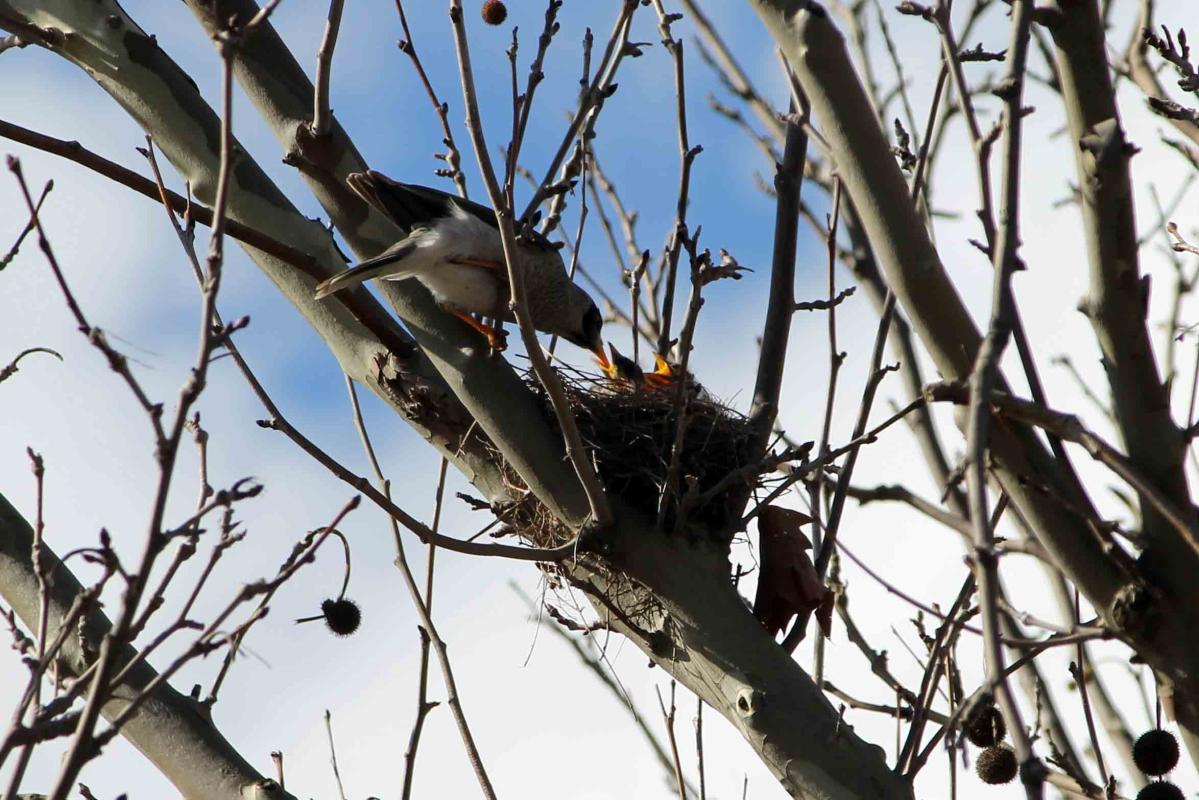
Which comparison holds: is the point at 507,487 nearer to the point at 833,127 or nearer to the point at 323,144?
the point at 323,144

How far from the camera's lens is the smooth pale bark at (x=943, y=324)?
258 cm

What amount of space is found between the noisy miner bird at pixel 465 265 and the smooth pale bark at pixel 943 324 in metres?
0.73

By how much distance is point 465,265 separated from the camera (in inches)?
184

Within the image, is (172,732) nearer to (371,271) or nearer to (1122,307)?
(371,271)

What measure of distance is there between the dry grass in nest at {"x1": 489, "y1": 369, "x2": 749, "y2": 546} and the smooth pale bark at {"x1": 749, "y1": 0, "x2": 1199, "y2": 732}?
2.89ft

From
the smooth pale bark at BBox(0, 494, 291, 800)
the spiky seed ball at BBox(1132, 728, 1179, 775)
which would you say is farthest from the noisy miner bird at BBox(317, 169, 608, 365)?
the spiky seed ball at BBox(1132, 728, 1179, 775)

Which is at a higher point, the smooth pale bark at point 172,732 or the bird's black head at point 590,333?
the bird's black head at point 590,333

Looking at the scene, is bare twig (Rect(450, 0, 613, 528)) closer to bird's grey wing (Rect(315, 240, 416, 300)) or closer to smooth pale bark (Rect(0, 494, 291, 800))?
bird's grey wing (Rect(315, 240, 416, 300))

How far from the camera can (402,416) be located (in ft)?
11.8

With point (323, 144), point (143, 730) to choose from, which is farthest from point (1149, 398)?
point (143, 730)

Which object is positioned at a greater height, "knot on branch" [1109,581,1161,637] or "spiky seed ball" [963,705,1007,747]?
"spiky seed ball" [963,705,1007,747]

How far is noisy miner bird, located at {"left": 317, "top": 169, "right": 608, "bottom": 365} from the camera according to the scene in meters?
3.62

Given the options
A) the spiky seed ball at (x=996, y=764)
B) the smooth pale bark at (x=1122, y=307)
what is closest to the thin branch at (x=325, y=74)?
the smooth pale bark at (x=1122, y=307)

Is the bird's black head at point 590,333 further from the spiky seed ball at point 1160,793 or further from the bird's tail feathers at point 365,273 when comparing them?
the spiky seed ball at point 1160,793
